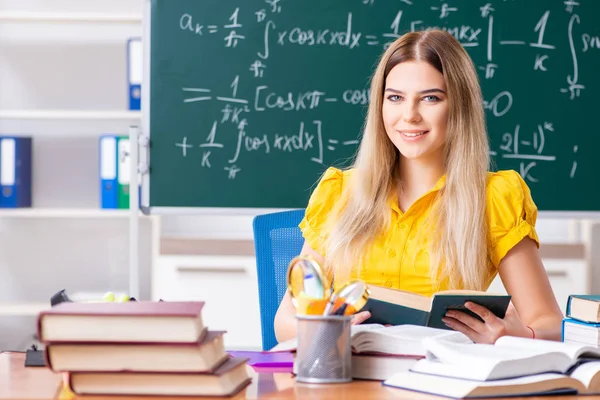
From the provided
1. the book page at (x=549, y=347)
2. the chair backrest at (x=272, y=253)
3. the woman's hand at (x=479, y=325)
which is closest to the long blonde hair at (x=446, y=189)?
the chair backrest at (x=272, y=253)

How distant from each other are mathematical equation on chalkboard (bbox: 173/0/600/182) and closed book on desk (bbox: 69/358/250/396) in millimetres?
2312

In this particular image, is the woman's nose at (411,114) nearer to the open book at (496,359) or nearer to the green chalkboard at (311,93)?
the open book at (496,359)

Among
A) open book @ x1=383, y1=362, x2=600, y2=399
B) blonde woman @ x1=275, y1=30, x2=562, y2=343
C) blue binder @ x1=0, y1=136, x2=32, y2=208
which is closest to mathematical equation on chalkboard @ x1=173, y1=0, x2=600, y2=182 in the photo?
blue binder @ x1=0, y1=136, x2=32, y2=208

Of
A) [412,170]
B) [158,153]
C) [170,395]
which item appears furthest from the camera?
[158,153]

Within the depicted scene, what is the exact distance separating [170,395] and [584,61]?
2756 mm

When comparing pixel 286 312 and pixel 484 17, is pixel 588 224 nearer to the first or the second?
pixel 484 17

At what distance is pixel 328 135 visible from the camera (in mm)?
3412

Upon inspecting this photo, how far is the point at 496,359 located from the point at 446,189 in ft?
2.72

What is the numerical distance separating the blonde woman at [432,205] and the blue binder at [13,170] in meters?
1.98

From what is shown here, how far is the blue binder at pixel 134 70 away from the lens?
3455 mm

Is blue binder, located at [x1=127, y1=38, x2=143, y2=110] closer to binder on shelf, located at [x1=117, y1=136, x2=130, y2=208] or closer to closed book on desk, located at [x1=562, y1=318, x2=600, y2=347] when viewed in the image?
binder on shelf, located at [x1=117, y1=136, x2=130, y2=208]

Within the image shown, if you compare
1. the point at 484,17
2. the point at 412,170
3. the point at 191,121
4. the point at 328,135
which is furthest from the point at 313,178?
the point at 412,170

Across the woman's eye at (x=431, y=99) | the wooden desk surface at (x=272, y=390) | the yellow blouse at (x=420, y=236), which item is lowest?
the wooden desk surface at (x=272, y=390)

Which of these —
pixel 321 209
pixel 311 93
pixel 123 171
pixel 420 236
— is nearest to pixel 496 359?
pixel 420 236
